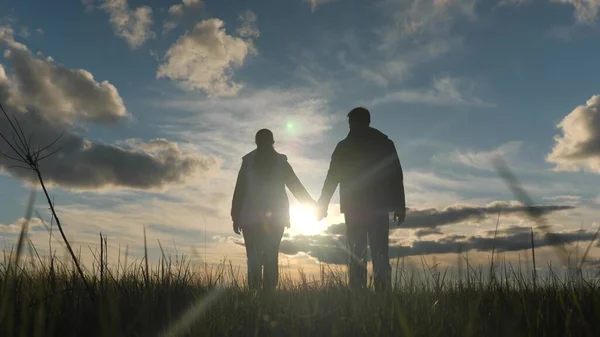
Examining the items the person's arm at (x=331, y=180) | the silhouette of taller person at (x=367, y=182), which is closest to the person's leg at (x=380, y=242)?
the silhouette of taller person at (x=367, y=182)

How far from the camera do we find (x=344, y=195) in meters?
8.40

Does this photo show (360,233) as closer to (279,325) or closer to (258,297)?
(258,297)

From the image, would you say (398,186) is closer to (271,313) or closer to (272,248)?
(272,248)

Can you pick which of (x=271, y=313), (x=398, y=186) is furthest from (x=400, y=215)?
(x=271, y=313)

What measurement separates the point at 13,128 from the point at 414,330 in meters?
2.71

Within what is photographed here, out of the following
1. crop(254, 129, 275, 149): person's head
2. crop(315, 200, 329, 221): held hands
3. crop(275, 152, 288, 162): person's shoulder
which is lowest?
crop(315, 200, 329, 221): held hands

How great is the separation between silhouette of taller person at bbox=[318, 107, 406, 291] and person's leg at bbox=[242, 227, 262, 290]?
1.63 m

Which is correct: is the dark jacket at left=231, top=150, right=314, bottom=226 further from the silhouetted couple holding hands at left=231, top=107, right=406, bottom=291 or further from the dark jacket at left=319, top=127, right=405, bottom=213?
the dark jacket at left=319, top=127, right=405, bottom=213

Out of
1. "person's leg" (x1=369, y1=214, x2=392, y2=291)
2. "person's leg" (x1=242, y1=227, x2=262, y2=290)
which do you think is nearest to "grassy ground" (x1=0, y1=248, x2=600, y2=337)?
"person's leg" (x1=369, y1=214, x2=392, y2=291)

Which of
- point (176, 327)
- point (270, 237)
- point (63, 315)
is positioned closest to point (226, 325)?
point (176, 327)

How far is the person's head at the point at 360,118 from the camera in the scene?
8.37m

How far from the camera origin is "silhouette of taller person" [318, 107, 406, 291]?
8.13 meters

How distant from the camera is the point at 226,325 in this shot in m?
3.44

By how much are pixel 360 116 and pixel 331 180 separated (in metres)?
1.15
